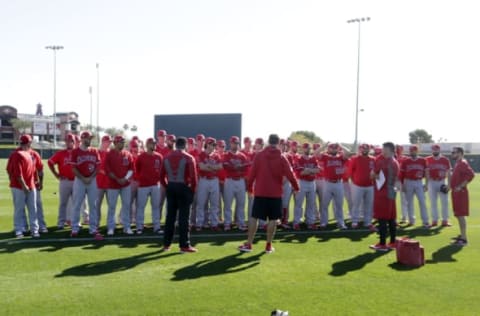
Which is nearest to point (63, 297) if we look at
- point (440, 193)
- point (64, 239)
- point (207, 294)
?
point (207, 294)

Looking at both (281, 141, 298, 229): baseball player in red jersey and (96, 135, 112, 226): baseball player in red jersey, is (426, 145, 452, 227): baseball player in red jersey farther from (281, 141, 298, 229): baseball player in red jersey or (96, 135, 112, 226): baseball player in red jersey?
(96, 135, 112, 226): baseball player in red jersey

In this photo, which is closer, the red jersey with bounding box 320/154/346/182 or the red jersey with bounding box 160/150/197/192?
the red jersey with bounding box 160/150/197/192

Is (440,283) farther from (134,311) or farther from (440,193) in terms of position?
(440,193)

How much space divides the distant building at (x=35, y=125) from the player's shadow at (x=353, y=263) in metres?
97.6

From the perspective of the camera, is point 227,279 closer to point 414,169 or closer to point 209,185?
point 209,185

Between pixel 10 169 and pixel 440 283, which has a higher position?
pixel 10 169

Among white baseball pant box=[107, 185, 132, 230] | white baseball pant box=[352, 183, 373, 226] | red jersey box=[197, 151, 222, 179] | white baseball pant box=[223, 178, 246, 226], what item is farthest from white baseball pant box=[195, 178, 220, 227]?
white baseball pant box=[352, 183, 373, 226]

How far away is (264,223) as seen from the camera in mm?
11820

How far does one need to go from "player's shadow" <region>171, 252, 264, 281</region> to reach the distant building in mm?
97069

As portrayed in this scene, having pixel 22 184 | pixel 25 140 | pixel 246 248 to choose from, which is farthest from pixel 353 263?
pixel 25 140

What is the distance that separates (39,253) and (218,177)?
467 cm

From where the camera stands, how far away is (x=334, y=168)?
38.1ft

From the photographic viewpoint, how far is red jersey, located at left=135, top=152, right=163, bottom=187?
1028 cm

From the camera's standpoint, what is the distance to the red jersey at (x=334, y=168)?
38.2 ft
